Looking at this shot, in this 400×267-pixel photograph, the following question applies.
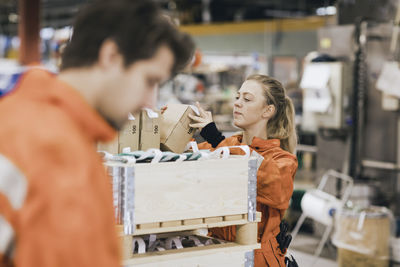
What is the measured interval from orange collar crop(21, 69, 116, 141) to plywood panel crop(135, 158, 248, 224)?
48.5 inches

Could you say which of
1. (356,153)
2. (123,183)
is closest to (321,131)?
(356,153)

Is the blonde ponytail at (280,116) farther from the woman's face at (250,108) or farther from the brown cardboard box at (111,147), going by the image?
the brown cardboard box at (111,147)

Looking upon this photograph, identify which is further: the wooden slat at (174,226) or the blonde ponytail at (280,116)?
the blonde ponytail at (280,116)

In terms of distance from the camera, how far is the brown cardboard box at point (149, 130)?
3.05 m

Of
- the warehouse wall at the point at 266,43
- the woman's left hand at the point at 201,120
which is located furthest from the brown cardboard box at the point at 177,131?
the warehouse wall at the point at 266,43

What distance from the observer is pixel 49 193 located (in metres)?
1.07

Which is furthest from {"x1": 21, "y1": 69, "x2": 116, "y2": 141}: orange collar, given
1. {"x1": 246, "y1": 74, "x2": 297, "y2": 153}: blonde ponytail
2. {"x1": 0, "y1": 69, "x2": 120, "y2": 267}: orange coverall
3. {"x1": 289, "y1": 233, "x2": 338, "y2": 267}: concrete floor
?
{"x1": 289, "y1": 233, "x2": 338, "y2": 267}: concrete floor

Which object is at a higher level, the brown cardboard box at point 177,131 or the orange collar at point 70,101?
the orange collar at point 70,101

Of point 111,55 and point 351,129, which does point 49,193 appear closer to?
point 111,55

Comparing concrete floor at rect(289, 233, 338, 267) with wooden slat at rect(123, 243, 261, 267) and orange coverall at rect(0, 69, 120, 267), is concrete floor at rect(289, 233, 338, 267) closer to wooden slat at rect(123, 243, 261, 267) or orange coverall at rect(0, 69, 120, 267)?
wooden slat at rect(123, 243, 261, 267)

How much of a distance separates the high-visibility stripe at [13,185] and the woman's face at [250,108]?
7.67 feet

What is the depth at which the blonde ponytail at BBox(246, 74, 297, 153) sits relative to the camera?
3.42m

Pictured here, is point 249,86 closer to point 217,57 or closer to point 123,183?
point 123,183

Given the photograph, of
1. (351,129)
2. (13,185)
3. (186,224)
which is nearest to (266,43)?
(351,129)
